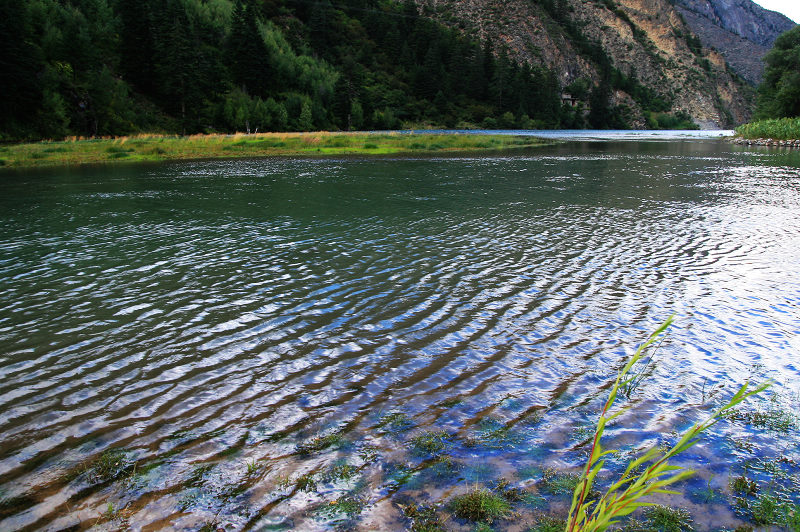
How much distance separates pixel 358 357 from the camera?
8.60m

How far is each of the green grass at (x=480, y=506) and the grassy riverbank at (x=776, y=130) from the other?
283 ft

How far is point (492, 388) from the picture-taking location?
24.5 feet

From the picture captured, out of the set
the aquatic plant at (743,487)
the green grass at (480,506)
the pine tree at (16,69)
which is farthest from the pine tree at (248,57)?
the aquatic plant at (743,487)

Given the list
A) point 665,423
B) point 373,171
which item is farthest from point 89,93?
point 665,423

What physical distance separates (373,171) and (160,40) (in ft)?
239

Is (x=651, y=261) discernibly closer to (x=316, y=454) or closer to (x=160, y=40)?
(x=316, y=454)

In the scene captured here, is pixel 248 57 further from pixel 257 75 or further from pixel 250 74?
pixel 257 75

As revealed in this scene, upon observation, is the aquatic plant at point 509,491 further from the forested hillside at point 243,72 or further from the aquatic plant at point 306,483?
the forested hillside at point 243,72

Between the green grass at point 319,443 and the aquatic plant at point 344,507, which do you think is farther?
the green grass at point 319,443

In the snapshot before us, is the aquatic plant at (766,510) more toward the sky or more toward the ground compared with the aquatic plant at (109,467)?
more toward the ground

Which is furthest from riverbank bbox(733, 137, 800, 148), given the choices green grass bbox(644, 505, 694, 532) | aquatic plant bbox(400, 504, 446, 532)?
aquatic plant bbox(400, 504, 446, 532)

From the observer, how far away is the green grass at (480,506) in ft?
15.7

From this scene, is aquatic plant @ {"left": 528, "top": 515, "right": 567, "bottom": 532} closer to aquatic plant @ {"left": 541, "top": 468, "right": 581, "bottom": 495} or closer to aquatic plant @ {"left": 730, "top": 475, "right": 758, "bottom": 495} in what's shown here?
aquatic plant @ {"left": 541, "top": 468, "right": 581, "bottom": 495}

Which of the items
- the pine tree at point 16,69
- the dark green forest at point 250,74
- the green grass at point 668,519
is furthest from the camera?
the dark green forest at point 250,74
